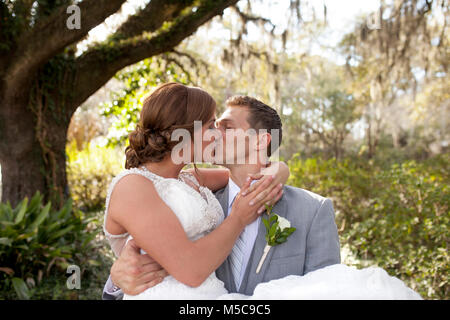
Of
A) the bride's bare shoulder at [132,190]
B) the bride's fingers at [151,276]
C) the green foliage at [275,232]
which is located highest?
the bride's bare shoulder at [132,190]

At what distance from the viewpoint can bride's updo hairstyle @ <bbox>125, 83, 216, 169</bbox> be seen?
194 cm

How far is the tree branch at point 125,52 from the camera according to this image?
203 inches

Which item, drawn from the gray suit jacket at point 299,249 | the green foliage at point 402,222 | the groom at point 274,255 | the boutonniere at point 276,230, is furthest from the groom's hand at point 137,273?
the green foliage at point 402,222

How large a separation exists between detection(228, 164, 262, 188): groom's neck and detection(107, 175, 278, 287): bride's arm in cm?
68

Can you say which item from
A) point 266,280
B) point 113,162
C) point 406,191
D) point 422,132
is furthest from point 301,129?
point 266,280

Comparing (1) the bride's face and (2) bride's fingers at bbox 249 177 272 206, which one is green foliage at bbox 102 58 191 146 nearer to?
(1) the bride's face

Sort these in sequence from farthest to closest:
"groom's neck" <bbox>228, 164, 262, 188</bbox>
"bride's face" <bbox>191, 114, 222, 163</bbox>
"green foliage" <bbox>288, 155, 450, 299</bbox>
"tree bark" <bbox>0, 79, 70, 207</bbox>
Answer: "tree bark" <bbox>0, 79, 70, 207</bbox> → "green foliage" <bbox>288, 155, 450, 299</bbox> → "groom's neck" <bbox>228, 164, 262, 188</bbox> → "bride's face" <bbox>191, 114, 222, 163</bbox>

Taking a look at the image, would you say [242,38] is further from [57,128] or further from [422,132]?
[422,132]

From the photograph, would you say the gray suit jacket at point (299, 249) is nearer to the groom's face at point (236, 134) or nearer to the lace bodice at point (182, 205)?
the lace bodice at point (182, 205)

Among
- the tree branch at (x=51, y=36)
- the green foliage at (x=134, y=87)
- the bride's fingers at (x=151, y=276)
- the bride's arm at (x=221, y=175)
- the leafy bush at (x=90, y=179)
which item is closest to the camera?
the bride's fingers at (x=151, y=276)

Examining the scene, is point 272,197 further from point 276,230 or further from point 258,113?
point 258,113

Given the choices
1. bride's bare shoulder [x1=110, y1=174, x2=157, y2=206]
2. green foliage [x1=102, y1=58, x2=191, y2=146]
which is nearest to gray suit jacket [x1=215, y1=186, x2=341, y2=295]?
bride's bare shoulder [x1=110, y1=174, x2=157, y2=206]
